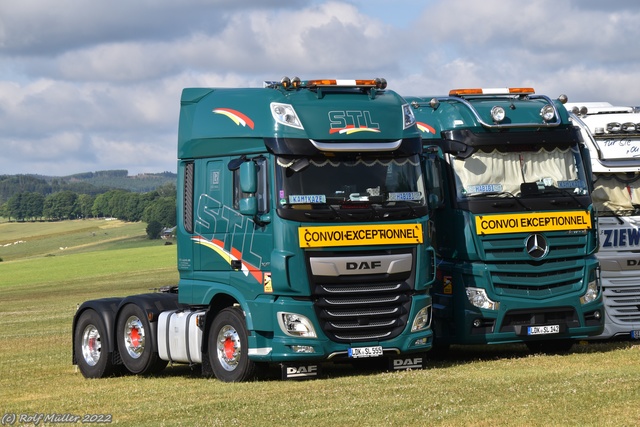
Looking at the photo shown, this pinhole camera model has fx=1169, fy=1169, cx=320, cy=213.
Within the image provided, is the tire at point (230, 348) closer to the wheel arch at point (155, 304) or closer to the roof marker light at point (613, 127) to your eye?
the wheel arch at point (155, 304)

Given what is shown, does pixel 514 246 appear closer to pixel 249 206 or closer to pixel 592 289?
pixel 592 289

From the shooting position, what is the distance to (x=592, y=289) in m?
17.5

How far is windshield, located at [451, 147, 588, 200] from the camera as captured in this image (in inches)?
673

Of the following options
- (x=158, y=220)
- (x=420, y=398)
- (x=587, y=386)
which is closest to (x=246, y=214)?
(x=420, y=398)

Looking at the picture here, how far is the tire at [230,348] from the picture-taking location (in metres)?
15.5

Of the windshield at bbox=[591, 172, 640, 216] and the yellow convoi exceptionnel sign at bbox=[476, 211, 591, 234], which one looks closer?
the yellow convoi exceptionnel sign at bbox=[476, 211, 591, 234]

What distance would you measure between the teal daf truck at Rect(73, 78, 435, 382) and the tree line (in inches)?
5534

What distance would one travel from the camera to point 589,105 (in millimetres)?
20703

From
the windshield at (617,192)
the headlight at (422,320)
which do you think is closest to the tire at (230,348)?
the headlight at (422,320)

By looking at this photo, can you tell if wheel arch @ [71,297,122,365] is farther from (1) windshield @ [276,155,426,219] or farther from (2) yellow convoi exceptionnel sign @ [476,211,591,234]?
(2) yellow convoi exceptionnel sign @ [476,211,591,234]

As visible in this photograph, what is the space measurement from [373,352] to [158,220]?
390 feet

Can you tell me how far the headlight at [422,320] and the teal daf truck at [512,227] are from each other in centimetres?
120

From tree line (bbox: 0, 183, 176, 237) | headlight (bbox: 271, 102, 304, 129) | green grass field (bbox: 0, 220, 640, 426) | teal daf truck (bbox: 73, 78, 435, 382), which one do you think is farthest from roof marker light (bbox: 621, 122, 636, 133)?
tree line (bbox: 0, 183, 176, 237)

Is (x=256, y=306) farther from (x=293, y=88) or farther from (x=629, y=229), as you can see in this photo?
(x=629, y=229)
